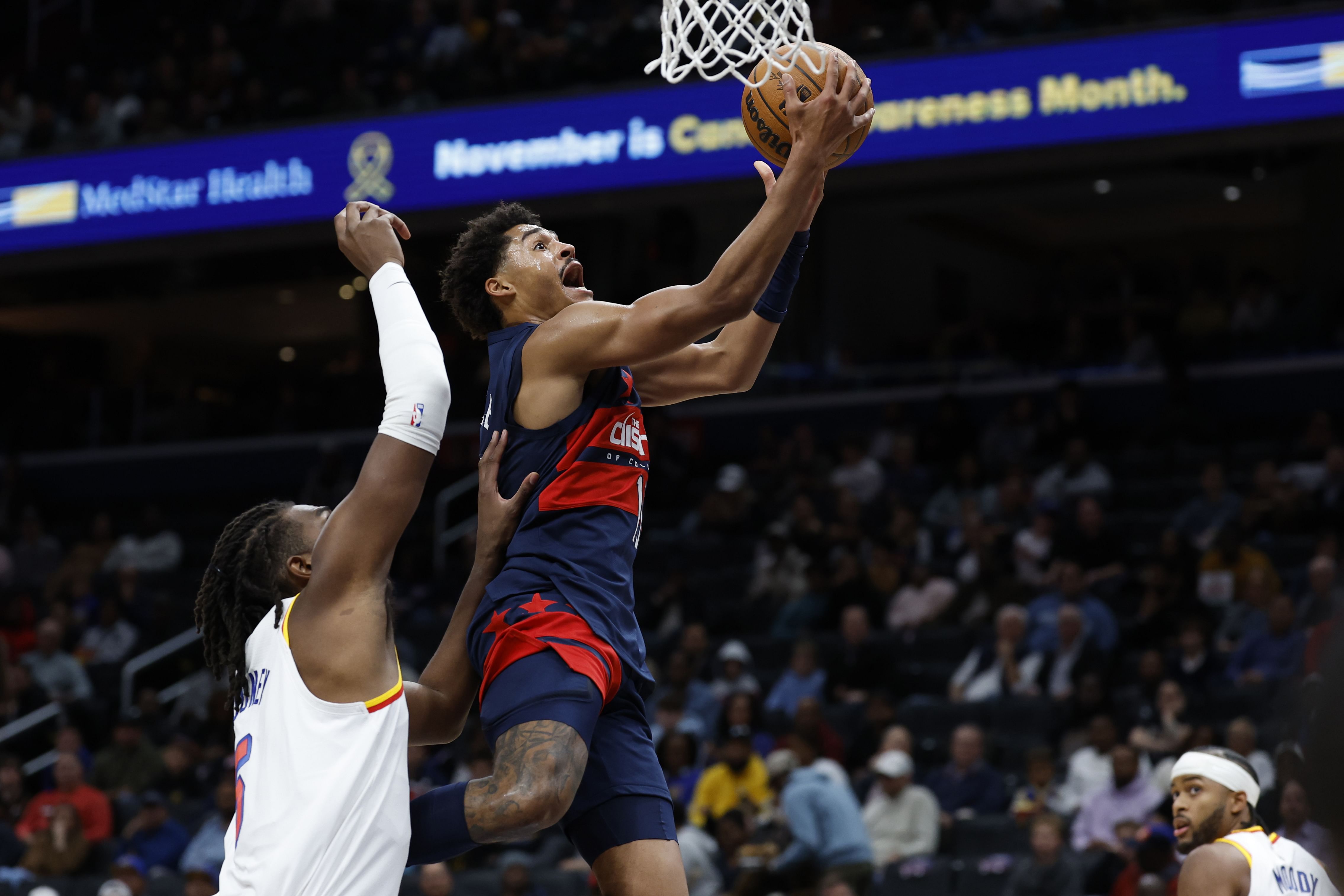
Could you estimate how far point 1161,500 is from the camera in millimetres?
12539

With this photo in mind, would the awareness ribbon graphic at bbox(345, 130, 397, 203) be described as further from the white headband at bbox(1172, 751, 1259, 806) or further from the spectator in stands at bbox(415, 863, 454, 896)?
the white headband at bbox(1172, 751, 1259, 806)

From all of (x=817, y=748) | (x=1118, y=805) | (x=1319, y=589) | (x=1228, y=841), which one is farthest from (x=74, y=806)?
(x=1228, y=841)

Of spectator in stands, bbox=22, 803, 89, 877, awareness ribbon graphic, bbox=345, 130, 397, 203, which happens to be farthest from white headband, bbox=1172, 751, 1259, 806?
awareness ribbon graphic, bbox=345, 130, 397, 203

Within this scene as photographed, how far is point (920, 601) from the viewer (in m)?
11.5

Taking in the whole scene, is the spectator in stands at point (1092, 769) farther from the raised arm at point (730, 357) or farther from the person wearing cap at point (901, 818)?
the raised arm at point (730, 357)

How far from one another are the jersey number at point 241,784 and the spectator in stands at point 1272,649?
759 centimetres

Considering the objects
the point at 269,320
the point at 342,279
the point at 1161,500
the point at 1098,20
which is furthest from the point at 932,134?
the point at 269,320

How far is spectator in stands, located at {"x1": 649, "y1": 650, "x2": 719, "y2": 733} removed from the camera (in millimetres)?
10781

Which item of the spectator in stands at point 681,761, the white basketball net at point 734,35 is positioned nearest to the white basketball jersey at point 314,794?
the white basketball net at point 734,35

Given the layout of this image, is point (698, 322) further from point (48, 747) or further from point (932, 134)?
point (48, 747)

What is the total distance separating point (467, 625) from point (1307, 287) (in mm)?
14384

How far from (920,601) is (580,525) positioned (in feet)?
27.0

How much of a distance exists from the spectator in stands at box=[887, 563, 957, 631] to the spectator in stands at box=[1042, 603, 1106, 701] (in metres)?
1.19

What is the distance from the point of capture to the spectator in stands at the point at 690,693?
10.8 meters
